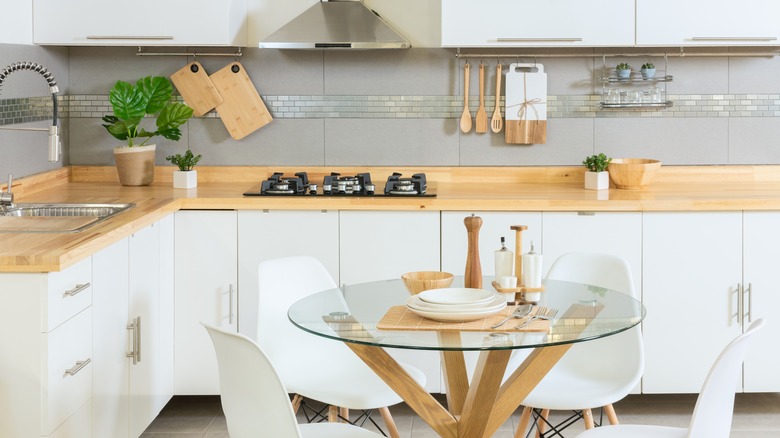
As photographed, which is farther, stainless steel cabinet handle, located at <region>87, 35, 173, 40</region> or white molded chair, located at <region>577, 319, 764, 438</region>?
stainless steel cabinet handle, located at <region>87, 35, 173, 40</region>

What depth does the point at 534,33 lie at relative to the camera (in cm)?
463

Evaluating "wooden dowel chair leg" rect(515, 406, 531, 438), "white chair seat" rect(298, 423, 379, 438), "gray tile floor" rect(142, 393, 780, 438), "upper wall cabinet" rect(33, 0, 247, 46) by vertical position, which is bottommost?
"gray tile floor" rect(142, 393, 780, 438)

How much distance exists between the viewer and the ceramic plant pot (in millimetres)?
4793

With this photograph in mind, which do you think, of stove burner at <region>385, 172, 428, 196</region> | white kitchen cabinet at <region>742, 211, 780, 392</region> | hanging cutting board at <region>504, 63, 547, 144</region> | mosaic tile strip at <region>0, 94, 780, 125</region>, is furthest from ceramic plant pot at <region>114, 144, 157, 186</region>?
white kitchen cabinet at <region>742, 211, 780, 392</region>

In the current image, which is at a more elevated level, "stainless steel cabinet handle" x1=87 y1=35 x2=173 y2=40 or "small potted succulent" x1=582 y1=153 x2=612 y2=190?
"stainless steel cabinet handle" x1=87 y1=35 x2=173 y2=40

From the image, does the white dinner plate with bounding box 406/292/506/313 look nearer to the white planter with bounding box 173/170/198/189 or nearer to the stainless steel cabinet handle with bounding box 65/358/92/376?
the stainless steel cabinet handle with bounding box 65/358/92/376

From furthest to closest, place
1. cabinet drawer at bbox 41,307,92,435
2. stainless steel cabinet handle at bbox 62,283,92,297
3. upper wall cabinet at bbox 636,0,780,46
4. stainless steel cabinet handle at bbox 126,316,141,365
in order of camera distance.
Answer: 1. upper wall cabinet at bbox 636,0,780,46
2. stainless steel cabinet handle at bbox 126,316,141,365
3. stainless steel cabinet handle at bbox 62,283,92,297
4. cabinet drawer at bbox 41,307,92,435

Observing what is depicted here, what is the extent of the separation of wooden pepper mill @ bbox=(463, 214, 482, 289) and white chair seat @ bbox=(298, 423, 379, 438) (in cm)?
53

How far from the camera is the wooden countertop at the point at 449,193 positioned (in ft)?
14.1

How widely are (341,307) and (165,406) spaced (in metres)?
2.04

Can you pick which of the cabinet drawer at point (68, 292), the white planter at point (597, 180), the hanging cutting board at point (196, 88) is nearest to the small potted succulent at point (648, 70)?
the white planter at point (597, 180)

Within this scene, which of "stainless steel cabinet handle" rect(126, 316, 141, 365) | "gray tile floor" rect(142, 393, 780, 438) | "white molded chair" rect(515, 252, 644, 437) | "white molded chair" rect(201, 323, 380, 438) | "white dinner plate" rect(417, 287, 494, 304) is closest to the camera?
"white molded chair" rect(201, 323, 380, 438)

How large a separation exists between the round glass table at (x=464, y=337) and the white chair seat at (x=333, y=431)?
162 mm

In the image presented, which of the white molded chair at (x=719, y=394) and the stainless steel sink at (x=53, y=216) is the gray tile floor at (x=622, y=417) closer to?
the stainless steel sink at (x=53, y=216)
